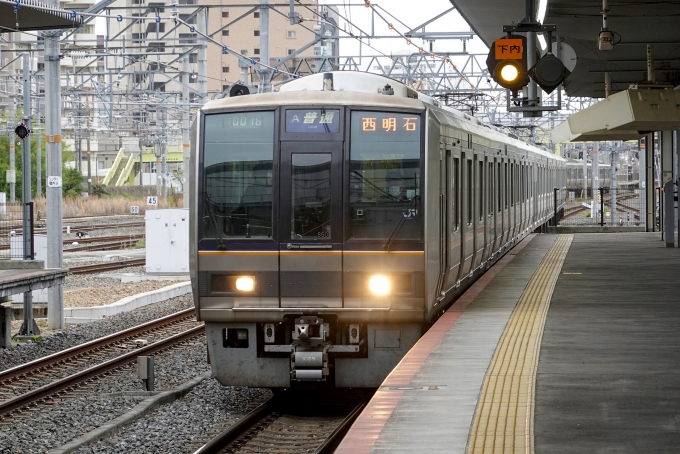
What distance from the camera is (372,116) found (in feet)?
30.0

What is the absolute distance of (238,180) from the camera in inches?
362

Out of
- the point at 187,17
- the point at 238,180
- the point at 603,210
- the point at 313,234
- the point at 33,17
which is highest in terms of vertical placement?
the point at 187,17

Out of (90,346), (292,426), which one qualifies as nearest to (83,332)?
(90,346)

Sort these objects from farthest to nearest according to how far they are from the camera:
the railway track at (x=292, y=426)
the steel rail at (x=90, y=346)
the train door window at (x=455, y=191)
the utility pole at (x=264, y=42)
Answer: the utility pole at (x=264, y=42) < the steel rail at (x=90, y=346) < the train door window at (x=455, y=191) < the railway track at (x=292, y=426)

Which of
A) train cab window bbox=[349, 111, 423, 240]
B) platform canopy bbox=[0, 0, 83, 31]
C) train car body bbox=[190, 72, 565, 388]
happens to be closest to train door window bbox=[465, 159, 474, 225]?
train car body bbox=[190, 72, 565, 388]

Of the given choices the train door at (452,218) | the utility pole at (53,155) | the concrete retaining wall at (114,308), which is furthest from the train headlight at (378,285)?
the concrete retaining wall at (114,308)

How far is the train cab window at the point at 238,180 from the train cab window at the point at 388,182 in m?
0.77

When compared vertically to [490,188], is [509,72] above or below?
above

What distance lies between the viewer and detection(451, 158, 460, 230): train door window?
10586 mm

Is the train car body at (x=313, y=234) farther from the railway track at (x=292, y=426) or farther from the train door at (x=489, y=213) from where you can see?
the train door at (x=489, y=213)

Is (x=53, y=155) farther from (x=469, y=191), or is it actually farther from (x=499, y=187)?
(x=469, y=191)

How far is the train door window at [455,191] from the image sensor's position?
1059 centimetres

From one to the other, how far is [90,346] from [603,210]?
26.9m

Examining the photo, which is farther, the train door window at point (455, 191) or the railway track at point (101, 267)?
the railway track at point (101, 267)
